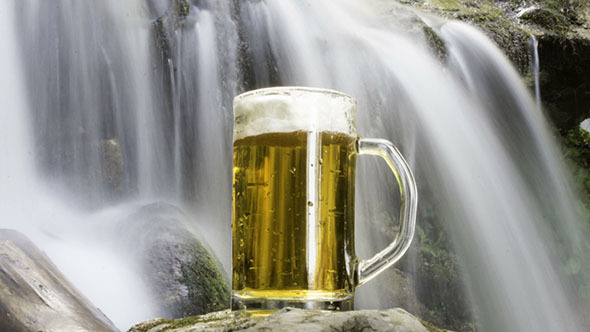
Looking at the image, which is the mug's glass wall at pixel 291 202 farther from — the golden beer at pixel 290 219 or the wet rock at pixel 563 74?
the wet rock at pixel 563 74

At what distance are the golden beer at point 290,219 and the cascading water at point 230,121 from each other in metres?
2.02

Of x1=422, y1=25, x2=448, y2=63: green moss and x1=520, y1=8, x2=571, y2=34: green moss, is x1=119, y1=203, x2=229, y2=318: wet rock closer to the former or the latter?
x1=422, y1=25, x2=448, y2=63: green moss

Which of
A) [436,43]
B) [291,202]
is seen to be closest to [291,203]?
[291,202]

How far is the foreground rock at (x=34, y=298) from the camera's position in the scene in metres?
2.14

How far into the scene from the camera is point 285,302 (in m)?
1.15

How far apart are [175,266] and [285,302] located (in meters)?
1.93

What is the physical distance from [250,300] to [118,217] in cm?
246

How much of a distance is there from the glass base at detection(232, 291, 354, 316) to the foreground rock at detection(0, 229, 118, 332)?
45.5 inches

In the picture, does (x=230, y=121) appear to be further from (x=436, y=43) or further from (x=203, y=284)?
(x=436, y=43)

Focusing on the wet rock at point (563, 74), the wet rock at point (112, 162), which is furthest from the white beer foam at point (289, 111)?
the wet rock at point (563, 74)

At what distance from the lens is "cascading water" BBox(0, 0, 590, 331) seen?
144 inches

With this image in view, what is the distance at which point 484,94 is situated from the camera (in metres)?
4.45

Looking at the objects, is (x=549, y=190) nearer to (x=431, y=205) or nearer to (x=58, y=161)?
(x=431, y=205)

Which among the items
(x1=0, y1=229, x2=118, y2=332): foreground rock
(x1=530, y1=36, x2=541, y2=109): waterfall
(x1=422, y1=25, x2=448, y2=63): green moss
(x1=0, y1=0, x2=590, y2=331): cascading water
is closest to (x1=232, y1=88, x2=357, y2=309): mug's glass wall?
(x1=0, y1=229, x2=118, y2=332): foreground rock
